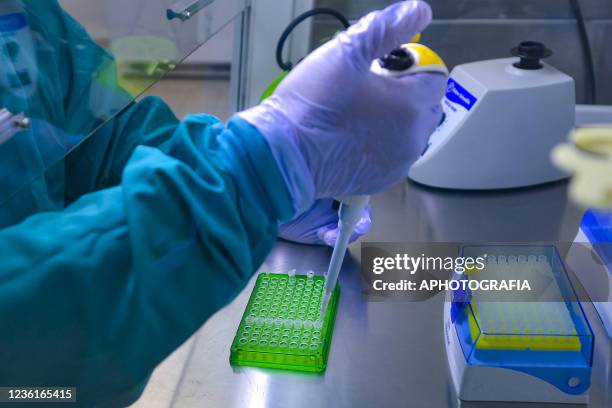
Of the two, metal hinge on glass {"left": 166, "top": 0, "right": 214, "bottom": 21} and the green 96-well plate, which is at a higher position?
metal hinge on glass {"left": 166, "top": 0, "right": 214, "bottom": 21}

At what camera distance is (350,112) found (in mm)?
686

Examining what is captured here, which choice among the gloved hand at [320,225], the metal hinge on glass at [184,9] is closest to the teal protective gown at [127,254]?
the metal hinge on glass at [184,9]

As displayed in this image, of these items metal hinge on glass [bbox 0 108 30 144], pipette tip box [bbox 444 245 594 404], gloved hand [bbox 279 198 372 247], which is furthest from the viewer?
gloved hand [bbox 279 198 372 247]

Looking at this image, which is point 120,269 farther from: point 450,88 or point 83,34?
point 450,88

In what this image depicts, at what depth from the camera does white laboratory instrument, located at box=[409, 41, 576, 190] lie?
1275 millimetres

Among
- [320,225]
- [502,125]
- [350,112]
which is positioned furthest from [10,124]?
[502,125]

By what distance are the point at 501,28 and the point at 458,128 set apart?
0.43 m

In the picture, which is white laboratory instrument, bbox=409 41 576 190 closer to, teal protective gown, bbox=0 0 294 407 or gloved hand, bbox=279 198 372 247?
gloved hand, bbox=279 198 372 247

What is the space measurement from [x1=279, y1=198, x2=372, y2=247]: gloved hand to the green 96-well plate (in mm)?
113

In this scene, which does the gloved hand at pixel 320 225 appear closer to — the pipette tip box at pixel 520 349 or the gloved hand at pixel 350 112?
the pipette tip box at pixel 520 349

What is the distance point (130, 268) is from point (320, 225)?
584 mm

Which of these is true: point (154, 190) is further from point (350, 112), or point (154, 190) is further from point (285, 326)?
point (285, 326)

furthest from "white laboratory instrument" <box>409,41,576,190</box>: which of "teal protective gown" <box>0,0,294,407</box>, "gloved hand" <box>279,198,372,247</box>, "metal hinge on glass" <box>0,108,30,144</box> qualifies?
"metal hinge on glass" <box>0,108,30,144</box>

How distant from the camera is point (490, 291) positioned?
0.94m
